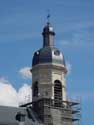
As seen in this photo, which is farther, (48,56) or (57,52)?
(57,52)

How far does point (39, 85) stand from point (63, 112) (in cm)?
567

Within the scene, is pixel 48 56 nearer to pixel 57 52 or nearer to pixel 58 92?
pixel 57 52

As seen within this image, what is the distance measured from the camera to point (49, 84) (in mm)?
94250

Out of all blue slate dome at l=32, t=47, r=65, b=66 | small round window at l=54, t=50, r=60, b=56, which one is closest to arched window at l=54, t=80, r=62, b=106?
blue slate dome at l=32, t=47, r=65, b=66

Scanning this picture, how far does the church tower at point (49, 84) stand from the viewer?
92250 mm

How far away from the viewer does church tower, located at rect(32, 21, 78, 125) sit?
9225 centimetres

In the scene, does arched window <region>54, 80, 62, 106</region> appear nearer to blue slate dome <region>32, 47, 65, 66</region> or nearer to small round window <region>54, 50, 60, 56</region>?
blue slate dome <region>32, 47, 65, 66</region>

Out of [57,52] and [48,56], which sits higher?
[57,52]

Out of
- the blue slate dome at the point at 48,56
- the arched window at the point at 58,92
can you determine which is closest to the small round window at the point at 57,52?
the blue slate dome at the point at 48,56

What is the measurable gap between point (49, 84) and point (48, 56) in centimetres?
476

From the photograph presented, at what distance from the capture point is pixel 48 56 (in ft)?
316

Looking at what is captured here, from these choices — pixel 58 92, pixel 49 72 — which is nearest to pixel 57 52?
pixel 49 72

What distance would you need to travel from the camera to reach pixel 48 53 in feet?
316

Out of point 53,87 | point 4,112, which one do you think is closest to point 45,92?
point 53,87
